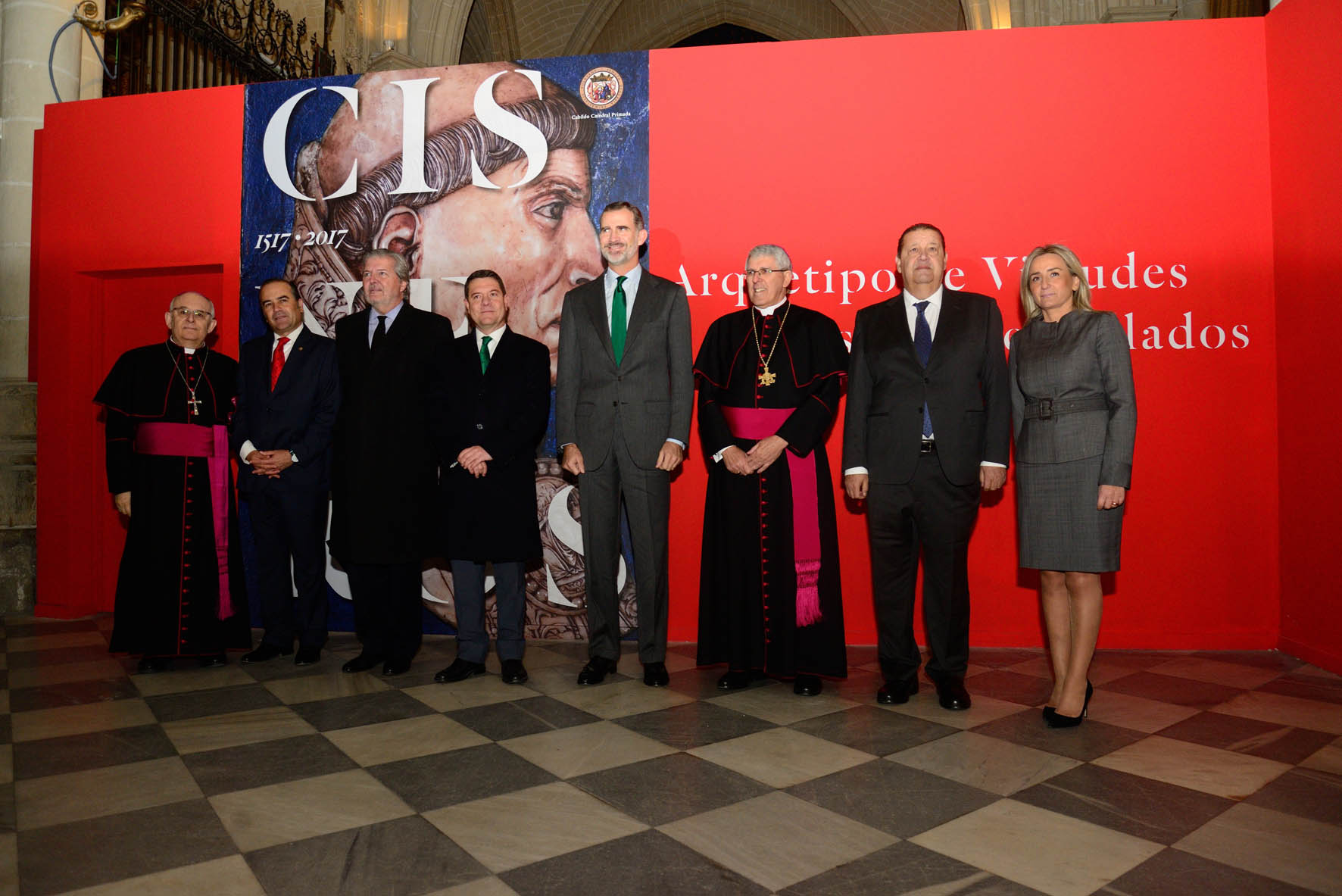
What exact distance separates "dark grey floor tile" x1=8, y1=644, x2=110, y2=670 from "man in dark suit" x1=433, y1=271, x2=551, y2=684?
171 cm

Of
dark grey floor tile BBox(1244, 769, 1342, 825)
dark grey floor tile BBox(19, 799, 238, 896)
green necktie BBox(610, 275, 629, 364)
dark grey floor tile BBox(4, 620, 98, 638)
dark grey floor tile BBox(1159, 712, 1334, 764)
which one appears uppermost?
green necktie BBox(610, 275, 629, 364)

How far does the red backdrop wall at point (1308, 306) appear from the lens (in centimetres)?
353

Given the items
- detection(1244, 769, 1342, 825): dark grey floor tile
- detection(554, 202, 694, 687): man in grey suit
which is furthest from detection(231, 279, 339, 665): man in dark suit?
detection(1244, 769, 1342, 825): dark grey floor tile

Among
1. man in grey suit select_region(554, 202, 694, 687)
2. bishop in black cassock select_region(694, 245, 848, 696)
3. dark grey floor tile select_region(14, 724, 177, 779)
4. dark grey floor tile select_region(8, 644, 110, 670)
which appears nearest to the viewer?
dark grey floor tile select_region(14, 724, 177, 779)

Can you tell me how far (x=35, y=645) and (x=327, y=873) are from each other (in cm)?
316

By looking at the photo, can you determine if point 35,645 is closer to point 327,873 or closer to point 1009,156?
point 327,873

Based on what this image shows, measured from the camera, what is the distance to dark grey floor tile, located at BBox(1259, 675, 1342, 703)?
3195 millimetres

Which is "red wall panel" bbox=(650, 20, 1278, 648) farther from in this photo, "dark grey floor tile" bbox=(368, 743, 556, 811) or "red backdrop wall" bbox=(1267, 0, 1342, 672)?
"dark grey floor tile" bbox=(368, 743, 556, 811)

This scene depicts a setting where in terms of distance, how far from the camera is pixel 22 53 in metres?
5.21

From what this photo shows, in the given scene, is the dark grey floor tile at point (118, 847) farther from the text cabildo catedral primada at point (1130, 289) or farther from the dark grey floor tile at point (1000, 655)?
the text cabildo catedral primada at point (1130, 289)

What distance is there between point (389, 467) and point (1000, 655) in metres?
2.71

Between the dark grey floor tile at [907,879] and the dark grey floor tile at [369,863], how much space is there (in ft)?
2.30

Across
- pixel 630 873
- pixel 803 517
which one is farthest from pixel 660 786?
pixel 803 517

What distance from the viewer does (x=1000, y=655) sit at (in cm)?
386
